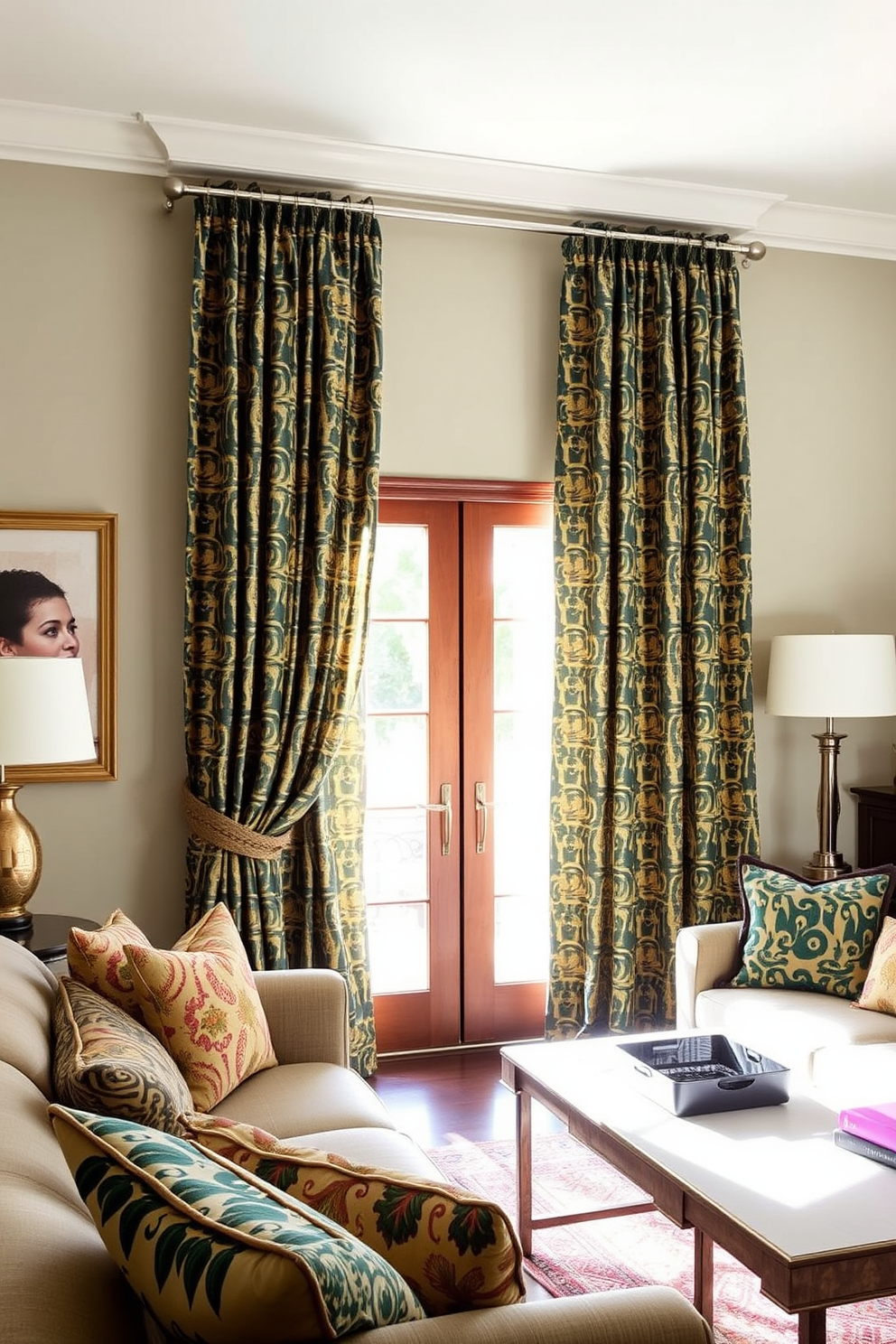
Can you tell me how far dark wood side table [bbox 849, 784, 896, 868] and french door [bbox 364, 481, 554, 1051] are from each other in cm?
139

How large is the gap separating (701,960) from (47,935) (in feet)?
6.67

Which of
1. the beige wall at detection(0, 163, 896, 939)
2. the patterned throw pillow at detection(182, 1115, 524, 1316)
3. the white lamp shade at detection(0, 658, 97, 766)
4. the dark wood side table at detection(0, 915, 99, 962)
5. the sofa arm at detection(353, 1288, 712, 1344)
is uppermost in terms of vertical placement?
the beige wall at detection(0, 163, 896, 939)

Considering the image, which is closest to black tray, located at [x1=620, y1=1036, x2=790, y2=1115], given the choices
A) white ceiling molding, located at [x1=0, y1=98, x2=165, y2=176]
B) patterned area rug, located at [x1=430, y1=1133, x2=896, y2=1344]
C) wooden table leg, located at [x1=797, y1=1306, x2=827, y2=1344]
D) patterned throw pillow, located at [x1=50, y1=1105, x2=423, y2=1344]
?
patterned area rug, located at [x1=430, y1=1133, x2=896, y2=1344]

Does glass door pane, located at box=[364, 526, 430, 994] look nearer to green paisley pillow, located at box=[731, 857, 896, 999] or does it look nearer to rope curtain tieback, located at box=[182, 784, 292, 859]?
rope curtain tieback, located at box=[182, 784, 292, 859]

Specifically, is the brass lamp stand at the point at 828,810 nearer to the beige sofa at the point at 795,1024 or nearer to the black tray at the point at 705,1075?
the beige sofa at the point at 795,1024

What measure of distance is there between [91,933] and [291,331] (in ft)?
7.70

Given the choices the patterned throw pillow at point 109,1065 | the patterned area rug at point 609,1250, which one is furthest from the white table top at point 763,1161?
the patterned throw pillow at point 109,1065

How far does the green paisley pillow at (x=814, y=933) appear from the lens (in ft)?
12.0

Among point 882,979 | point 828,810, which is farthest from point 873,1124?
point 828,810

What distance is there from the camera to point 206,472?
13.4 feet

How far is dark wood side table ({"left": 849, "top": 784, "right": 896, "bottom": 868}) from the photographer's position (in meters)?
4.80

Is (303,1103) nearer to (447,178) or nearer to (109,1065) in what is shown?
(109,1065)

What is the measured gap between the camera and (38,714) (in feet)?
10.5

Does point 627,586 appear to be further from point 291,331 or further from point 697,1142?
point 697,1142
